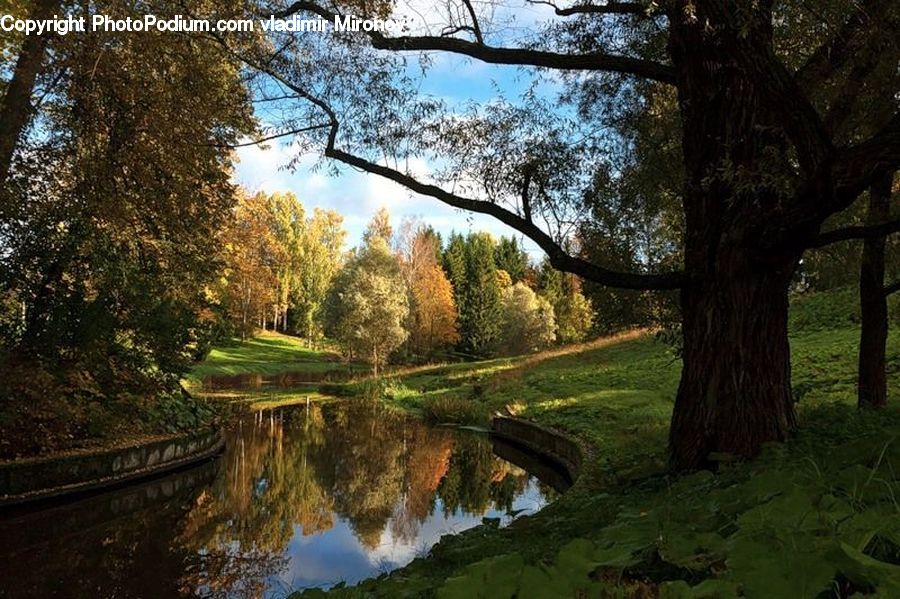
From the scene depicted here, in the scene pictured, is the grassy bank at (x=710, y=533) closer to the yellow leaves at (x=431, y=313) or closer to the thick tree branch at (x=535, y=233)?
the thick tree branch at (x=535, y=233)

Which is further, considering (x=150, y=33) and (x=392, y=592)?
(x=150, y=33)

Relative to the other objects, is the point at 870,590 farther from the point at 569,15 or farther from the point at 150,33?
the point at 150,33

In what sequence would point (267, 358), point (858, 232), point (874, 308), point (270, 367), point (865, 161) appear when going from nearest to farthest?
1. point (865, 161)
2. point (858, 232)
3. point (874, 308)
4. point (270, 367)
5. point (267, 358)

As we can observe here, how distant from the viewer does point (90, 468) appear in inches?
447

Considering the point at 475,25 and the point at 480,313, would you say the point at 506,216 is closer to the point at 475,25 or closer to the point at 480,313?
the point at 475,25

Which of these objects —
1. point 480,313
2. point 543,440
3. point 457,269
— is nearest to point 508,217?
point 543,440

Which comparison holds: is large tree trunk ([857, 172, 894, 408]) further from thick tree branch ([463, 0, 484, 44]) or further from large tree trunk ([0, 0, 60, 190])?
large tree trunk ([0, 0, 60, 190])

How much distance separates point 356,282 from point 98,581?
31819mm

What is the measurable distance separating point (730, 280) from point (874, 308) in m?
4.10

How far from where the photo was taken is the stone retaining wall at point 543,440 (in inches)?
545

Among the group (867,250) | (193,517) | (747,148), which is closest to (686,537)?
(747,148)

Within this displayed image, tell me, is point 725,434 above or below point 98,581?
above

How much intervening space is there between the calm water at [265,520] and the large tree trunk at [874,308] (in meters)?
5.56

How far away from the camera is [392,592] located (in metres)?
3.38
